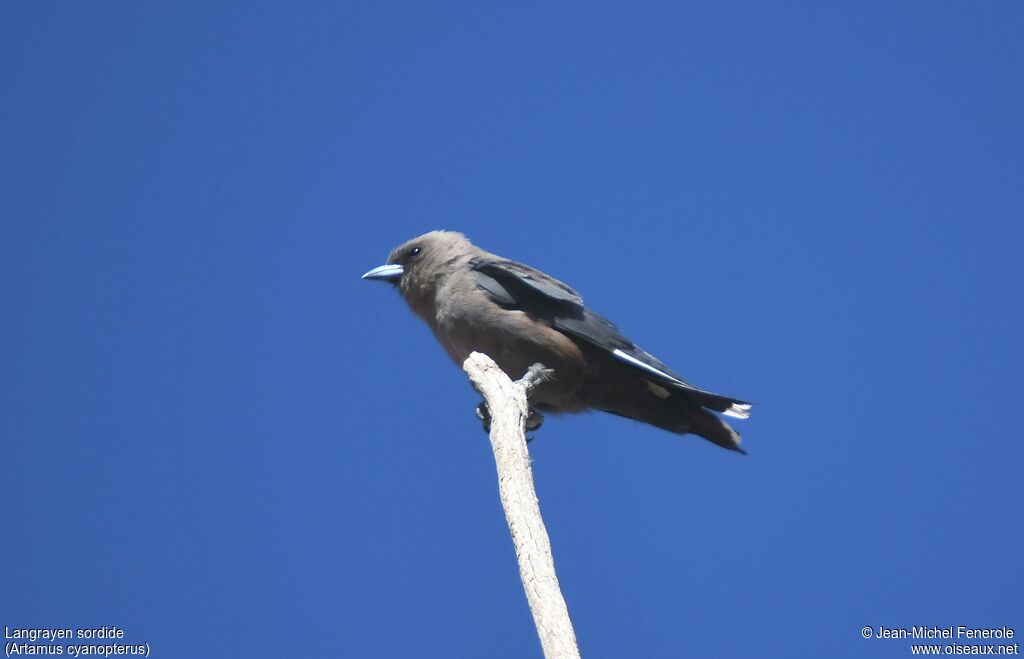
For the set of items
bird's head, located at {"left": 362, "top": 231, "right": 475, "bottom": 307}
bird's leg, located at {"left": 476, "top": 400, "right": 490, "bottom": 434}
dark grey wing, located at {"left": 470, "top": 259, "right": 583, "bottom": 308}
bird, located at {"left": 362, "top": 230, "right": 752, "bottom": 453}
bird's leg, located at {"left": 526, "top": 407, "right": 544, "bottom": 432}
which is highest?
bird's head, located at {"left": 362, "top": 231, "right": 475, "bottom": 307}

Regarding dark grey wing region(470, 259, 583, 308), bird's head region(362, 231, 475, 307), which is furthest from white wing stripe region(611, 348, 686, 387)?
bird's head region(362, 231, 475, 307)

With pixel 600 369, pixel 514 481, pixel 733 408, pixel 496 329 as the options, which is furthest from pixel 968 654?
pixel 514 481

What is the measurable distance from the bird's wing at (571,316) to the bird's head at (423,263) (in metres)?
0.32

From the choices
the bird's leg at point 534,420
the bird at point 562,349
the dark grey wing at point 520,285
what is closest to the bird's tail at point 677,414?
the bird at point 562,349

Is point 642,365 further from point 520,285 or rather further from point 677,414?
point 520,285

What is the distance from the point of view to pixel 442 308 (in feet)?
17.8

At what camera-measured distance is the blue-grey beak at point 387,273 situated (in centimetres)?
597

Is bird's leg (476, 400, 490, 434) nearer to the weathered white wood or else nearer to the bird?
the bird

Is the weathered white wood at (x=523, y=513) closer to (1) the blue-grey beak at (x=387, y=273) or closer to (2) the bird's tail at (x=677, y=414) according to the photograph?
(2) the bird's tail at (x=677, y=414)

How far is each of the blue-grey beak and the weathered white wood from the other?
6.28 ft

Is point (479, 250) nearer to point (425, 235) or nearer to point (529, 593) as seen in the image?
point (425, 235)

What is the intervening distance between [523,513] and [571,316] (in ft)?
7.24

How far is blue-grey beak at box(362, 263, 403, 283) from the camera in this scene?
19.6 feet

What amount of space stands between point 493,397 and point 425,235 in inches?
94.0
